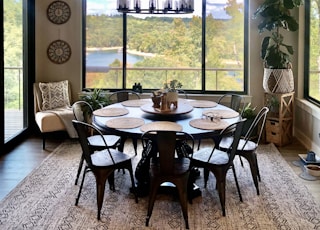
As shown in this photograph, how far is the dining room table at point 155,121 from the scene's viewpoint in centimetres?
348

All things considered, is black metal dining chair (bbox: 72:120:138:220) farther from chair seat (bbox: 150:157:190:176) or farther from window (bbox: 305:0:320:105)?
window (bbox: 305:0:320:105)

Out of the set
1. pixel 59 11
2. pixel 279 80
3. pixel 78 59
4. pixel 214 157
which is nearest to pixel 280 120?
pixel 279 80

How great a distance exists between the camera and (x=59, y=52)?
6344 mm

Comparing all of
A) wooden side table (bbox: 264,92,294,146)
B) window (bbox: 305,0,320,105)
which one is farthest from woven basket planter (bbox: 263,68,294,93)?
window (bbox: 305,0,320,105)

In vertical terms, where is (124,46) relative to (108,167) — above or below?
above

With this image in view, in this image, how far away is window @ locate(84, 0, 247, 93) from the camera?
6215 mm

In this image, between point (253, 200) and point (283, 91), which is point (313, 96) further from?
point (253, 200)

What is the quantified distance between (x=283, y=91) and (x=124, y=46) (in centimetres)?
257

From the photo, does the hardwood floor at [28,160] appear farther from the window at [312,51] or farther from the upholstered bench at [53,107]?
the window at [312,51]

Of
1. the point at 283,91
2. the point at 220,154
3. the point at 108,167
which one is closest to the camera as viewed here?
the point at 108,167

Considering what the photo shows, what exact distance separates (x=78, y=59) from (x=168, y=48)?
1.45 m

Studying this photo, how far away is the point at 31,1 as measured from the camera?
242 inches

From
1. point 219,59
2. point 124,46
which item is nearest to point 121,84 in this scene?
point 124,46

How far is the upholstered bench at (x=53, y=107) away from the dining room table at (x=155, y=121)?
146 centimetres
